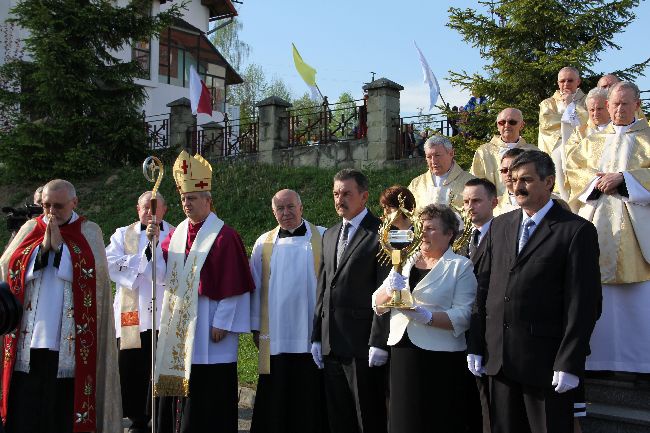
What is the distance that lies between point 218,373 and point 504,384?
2482mm

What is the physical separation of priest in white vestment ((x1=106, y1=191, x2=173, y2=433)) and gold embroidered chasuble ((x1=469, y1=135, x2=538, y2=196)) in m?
2.96

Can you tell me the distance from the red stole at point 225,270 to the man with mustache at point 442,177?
5.26 ft

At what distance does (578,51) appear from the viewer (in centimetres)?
1285

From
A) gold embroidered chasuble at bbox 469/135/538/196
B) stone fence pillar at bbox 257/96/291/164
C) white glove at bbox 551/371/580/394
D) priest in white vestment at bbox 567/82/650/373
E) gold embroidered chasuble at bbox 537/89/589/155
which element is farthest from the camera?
stone fence pillar at bbox 257/96/291/164

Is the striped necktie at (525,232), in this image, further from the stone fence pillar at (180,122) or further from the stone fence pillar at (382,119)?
the stone fence pillar at (180,122)

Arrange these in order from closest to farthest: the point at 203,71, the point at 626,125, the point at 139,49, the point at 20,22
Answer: the point at 626,125 → the point at 20,22 → the point at 139,49 → the point at 203,71

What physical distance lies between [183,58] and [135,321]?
2960 cm

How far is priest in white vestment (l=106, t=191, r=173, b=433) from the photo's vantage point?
725cm

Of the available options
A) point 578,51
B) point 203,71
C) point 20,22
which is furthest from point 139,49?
point 578,51

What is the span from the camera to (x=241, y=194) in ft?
52.5

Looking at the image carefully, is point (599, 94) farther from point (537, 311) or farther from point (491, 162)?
point (537, 311)

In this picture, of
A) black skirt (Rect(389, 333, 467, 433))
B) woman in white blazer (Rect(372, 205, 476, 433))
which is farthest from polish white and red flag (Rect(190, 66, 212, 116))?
black skirt (Rect(389, 333, 467, 433))

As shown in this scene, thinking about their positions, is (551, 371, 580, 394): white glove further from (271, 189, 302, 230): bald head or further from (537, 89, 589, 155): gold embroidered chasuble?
(537, 89, 589, 155): gold embroidered chasuble

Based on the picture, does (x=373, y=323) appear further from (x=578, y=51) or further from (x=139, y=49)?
(x=139, y=49)
